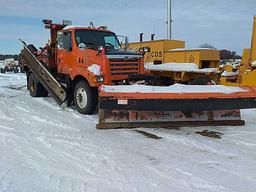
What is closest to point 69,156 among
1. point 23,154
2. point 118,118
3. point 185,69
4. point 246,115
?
point 23,154

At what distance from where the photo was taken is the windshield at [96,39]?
9211mm

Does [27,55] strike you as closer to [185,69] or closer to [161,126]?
[185,69]

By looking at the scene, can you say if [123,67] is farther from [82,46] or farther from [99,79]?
[82,46]

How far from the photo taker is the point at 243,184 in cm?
398

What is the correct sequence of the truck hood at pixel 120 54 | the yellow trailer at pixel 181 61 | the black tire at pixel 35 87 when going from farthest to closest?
the black tire at pixel 35 87
the yellow trailer at pixel 181 61
the truck hood at pixel 120 54

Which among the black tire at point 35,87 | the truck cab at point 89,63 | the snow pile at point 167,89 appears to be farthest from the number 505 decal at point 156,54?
the snow pile at point 167,89

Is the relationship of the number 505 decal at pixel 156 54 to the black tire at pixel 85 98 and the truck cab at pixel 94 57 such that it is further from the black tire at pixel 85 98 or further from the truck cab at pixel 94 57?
the black tire at pixel 85 98

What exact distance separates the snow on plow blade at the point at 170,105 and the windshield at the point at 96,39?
277cm

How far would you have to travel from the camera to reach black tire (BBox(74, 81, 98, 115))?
835 cm

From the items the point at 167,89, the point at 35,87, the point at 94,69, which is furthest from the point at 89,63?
the point at 35,87

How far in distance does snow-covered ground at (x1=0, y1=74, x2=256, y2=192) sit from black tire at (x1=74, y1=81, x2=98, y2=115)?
90cm

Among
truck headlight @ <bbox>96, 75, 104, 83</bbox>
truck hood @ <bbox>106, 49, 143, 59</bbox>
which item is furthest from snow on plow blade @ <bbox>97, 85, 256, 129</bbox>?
truck hood @ <bbox>106, 49, 143, 59</bbox>

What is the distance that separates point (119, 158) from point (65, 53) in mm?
5542

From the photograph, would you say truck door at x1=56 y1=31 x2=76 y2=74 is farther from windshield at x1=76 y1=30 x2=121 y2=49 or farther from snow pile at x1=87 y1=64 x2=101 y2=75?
snow pile at x1=87 y1=64 x2=101 y2=75
